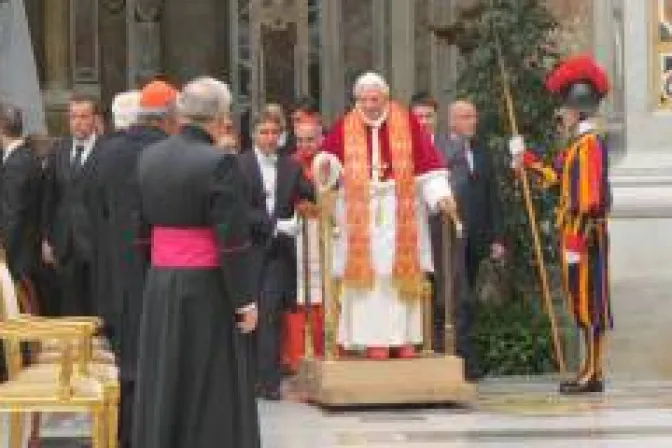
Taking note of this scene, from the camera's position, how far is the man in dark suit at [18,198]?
13.0 meters

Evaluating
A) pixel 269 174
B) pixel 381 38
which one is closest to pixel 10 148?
pixel 269 174

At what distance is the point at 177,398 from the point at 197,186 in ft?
2.81

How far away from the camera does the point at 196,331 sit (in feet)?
30.0

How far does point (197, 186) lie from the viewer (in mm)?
9062

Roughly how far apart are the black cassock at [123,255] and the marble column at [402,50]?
10.3 m

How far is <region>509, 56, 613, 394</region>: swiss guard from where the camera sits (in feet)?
42.7

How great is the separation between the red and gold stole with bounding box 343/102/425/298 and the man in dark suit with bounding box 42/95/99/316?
146 cm

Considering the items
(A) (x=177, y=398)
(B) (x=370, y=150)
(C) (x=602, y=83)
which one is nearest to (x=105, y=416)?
(A) (x=177, y=398)

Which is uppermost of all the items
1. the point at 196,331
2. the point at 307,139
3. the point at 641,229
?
the point at 307,139

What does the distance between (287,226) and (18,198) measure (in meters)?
1.56

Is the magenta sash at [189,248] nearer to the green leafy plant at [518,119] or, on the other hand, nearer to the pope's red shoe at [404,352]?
the pope's red shoe at [404,352]

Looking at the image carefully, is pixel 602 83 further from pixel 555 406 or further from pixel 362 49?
pixel 362 49

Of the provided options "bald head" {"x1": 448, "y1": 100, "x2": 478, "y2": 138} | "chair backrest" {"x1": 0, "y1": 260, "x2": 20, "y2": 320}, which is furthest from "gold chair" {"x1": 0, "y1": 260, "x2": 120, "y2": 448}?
"bald head" {"x1": 448, "y1": 100, "x2": 478, "y2": 138}

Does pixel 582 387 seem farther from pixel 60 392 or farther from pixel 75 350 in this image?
pixel 60 392
